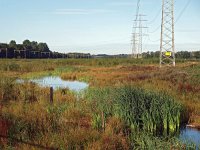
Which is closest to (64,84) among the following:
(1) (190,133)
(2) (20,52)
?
(1) (190,133)

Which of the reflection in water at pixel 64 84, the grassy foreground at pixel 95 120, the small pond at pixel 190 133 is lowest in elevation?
the small pond at pixel 190 133

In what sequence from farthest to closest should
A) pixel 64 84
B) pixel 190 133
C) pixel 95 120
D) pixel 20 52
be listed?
pixel 20 52, pixel 64 84, pixel 190 133, pixel 95 120

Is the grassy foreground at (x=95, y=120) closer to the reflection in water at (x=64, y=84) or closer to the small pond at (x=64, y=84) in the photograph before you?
the small pond at (x=64, y=84)

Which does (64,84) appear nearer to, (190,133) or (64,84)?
(64,84)

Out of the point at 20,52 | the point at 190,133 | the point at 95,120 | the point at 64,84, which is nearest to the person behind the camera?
the point at 95,120

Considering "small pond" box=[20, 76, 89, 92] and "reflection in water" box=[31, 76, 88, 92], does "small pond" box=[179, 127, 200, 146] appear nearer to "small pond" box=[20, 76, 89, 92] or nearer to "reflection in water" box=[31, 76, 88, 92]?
"small pond" box=[20, 76, 89, 92]

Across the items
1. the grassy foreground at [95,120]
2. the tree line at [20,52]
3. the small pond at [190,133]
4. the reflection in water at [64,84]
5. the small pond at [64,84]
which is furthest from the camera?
the tree line at [20,52]

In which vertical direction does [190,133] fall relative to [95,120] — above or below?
below

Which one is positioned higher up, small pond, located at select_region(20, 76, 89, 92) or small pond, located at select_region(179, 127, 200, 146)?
small pond, located at select_region(20, 76, 89, 92)

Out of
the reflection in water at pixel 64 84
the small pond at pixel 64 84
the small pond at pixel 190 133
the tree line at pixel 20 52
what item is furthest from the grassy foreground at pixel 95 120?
the tree line at pixel 20 52

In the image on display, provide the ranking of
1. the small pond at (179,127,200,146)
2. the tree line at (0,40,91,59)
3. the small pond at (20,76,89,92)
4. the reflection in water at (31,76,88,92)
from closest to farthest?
the small pond at (179,127,200,146), the small pond at (20,76,89,92), the reflection in water at (31,76,88,92), the tree line at (0,40,91,59)

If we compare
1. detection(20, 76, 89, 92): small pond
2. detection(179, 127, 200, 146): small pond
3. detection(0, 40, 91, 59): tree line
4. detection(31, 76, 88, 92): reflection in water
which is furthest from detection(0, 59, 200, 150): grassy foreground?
detection(0, 40, 91, 59): tree line

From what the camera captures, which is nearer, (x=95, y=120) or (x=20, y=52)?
(x=95, y=120)

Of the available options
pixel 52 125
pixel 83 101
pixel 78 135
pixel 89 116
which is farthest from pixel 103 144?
pixel 83 101
